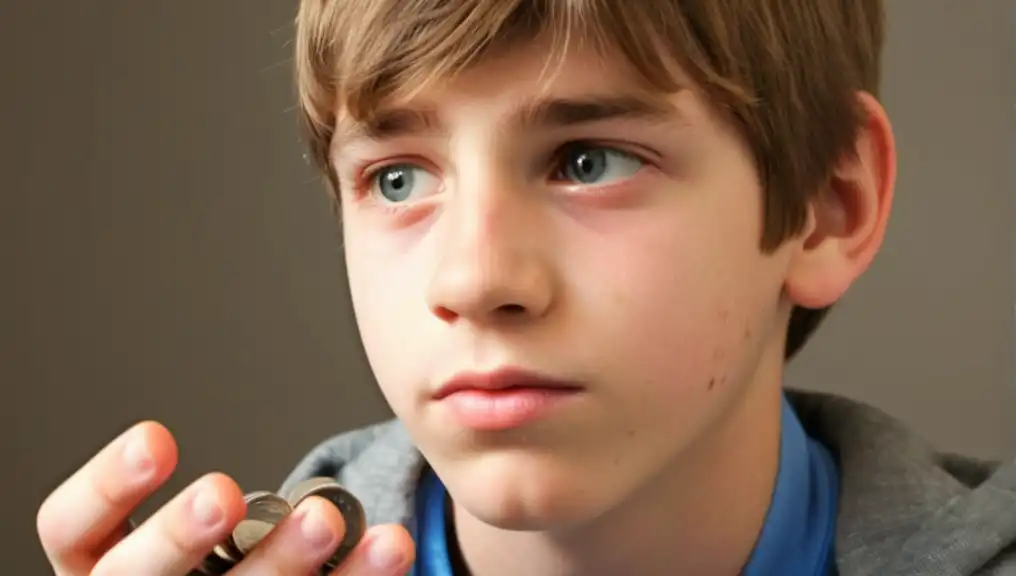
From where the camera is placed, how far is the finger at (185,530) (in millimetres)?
461

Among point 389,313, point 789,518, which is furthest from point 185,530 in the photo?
point 789,518

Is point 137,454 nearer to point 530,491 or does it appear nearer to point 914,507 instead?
point 530,491

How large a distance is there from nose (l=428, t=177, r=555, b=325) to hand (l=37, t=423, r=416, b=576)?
0.12m

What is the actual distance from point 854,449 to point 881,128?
225mm

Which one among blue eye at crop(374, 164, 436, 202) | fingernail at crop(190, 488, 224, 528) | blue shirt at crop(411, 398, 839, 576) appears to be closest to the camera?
fingernail at crop(190, 488, 224, 528)

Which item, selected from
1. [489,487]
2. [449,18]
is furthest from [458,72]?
[489,487]

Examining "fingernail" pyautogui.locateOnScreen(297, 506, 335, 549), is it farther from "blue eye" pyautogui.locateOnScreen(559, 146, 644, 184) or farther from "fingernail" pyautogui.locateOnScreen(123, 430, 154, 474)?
"blue eye" pyautogui.locateOnScreen(559, 146, 644, 184)

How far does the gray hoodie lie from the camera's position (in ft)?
2.02

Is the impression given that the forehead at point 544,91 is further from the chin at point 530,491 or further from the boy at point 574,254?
the chin at point 530,491

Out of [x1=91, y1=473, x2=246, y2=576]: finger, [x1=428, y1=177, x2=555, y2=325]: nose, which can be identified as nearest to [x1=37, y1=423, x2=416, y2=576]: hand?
[x1=91, y1=473, x2=246, y2=576]: finger

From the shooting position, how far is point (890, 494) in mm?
661

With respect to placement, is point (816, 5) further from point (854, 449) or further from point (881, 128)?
point (854, 449)

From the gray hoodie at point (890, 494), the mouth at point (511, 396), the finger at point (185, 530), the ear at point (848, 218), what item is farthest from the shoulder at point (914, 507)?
the finger at point (185, 530)

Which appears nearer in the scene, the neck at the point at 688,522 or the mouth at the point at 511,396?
the mouth at the point at 511,396
